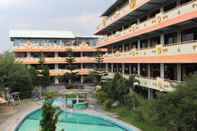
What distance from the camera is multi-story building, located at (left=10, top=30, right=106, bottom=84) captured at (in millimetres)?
50125

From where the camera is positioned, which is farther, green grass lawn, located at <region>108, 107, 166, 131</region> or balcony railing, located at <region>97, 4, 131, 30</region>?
balcony railing, located at <region>97, 4, 131, 30</region>

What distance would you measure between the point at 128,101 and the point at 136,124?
4.62 m

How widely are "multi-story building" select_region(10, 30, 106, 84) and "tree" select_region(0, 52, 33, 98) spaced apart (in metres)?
9.88

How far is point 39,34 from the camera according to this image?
55844 mm

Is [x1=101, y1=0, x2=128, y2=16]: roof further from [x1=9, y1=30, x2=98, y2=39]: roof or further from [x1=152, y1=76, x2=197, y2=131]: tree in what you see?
[x1=152, y1=76, x2=197, y2=131]: tree

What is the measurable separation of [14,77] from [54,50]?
15383 mm

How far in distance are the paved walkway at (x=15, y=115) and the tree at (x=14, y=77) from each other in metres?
2.10

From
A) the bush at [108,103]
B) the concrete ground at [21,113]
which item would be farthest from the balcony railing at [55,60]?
the bush at [108,103]

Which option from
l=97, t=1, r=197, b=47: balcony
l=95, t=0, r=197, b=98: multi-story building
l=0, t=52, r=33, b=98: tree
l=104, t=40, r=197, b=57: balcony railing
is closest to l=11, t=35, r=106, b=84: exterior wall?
l=0, t=52, r=33, b=98: tree

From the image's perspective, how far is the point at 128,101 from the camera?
27.1 m

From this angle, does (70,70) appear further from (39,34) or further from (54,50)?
(39,34)

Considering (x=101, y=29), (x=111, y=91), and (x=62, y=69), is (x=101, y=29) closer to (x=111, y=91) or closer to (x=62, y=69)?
(x=62, y=69)

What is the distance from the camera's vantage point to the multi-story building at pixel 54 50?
5012 cm

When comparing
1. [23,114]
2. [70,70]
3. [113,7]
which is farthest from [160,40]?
[70,70]
